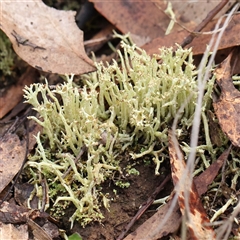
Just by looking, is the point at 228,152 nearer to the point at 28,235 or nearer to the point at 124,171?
the point at 124,171

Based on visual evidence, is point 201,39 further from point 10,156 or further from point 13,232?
point 13,232

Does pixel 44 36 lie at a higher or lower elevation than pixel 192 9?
lower

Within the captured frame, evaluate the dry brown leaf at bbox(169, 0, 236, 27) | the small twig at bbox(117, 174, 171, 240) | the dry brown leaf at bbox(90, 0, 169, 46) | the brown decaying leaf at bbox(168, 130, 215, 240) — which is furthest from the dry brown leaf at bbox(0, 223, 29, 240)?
the dry brown leaf at bbox(169, 0, 236, 27)

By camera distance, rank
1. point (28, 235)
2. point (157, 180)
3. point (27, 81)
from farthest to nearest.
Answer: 1. point (27, 81)
2. point (157, 180)
3. point (28, 235)

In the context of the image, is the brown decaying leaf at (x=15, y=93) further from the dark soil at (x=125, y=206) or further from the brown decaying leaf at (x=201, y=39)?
the dark soil at (x=125, y=206)

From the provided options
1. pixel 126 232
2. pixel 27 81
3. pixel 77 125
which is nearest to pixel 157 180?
pixel 126 232

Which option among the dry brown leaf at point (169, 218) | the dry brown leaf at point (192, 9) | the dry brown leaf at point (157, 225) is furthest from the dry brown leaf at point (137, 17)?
the dry brown leaf at point (157, 225)

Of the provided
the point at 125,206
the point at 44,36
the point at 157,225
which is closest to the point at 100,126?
the point at 125,206

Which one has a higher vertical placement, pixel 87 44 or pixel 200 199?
pixel 87 44
